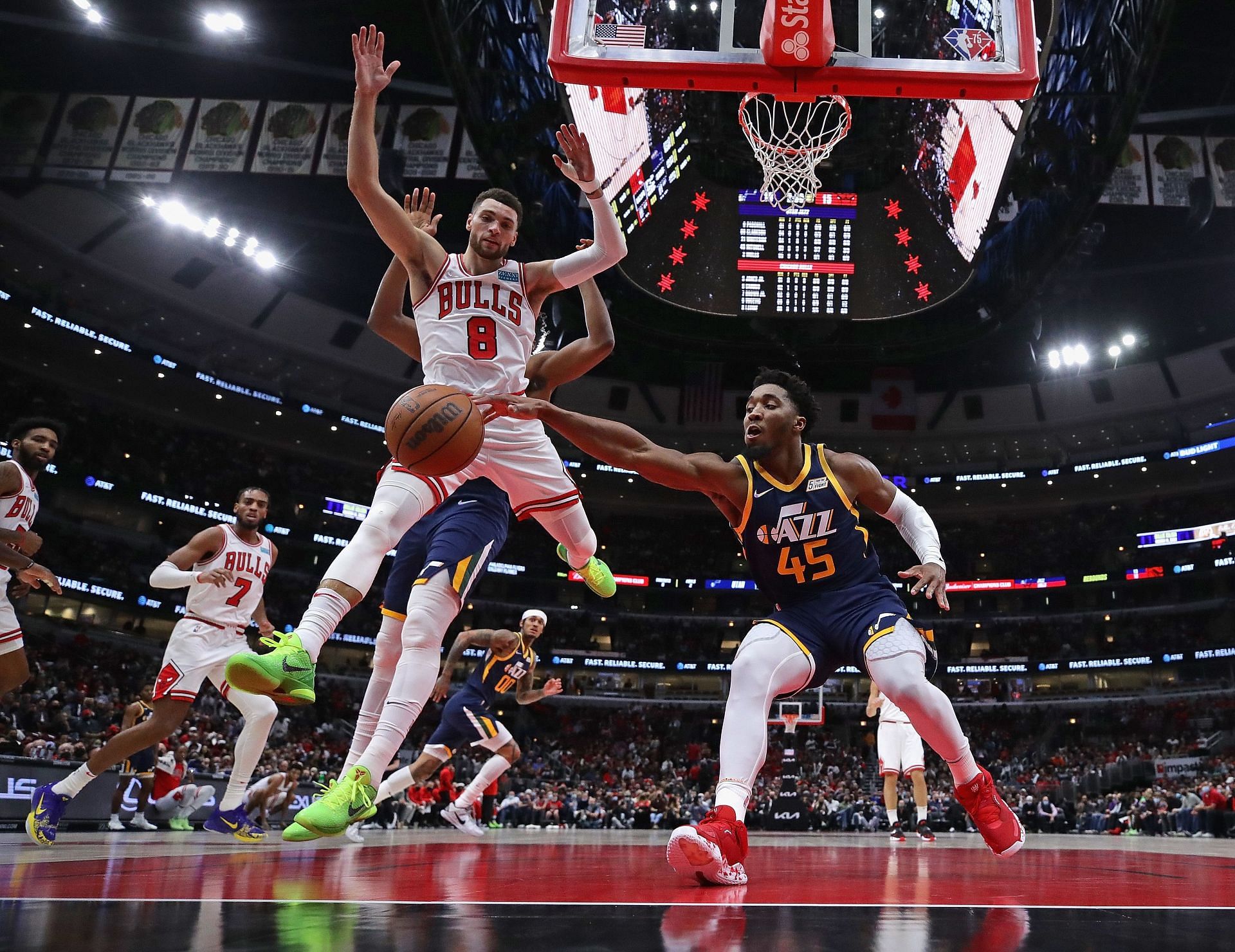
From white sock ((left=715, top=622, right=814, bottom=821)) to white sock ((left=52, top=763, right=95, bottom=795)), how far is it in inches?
171

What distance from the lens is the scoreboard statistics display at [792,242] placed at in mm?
18281

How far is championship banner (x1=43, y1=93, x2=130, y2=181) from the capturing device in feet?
54.4

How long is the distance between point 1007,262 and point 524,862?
1736cm

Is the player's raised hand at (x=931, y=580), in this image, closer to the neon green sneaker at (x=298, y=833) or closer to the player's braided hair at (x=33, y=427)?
the neon green sneaker at (x=298, y=833)

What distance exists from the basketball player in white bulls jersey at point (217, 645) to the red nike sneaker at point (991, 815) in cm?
428

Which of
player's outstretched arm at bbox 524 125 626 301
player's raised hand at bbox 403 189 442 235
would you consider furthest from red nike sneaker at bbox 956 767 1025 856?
player's raised hand at bbox 403 189 442 235

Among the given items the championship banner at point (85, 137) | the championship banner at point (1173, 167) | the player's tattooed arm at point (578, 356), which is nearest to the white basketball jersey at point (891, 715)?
the player's tattooed arm at point (578, 356)

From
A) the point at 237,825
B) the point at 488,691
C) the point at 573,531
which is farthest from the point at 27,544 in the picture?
the point at 488,691

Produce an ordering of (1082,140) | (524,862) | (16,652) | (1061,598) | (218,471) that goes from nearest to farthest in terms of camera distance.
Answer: (524,862) < (16,652) < (1082,140) < (218,471) < (1061,598)

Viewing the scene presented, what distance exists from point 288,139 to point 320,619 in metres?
14.7

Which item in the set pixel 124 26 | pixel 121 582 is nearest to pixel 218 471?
pixel 121 582

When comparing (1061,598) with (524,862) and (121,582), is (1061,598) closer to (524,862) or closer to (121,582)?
(121,582)

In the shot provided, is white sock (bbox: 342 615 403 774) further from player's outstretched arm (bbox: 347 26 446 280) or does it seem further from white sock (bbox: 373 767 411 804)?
white sock (bbox: 373 767 411 804)

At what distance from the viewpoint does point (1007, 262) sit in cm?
1889
